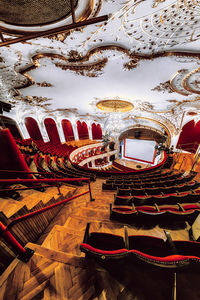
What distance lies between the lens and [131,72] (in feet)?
9.37

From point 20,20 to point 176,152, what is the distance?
9.98 metres

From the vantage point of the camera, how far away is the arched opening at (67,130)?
11.4 meters

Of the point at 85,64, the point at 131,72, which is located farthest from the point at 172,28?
the point at 85,64

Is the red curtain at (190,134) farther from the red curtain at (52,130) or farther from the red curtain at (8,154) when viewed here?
the red curtain at (52,130)

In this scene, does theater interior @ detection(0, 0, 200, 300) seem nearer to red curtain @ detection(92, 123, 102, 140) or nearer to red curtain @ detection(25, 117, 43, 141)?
red curtain @ detection(25, 117, 43, 141)

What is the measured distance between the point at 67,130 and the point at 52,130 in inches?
62.0

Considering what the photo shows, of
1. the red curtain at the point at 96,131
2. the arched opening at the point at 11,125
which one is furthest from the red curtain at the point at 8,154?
the red curtain at the point at 96,131

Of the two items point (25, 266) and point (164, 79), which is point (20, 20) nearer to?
point (25, 266)

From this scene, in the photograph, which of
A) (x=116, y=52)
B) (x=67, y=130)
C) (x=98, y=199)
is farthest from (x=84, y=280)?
(x=67, y=130)

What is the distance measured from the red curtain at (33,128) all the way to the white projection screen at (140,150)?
33.6 feet

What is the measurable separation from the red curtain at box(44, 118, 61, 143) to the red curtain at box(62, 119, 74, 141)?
0.88 meters

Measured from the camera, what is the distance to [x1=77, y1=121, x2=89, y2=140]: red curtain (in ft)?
39.6

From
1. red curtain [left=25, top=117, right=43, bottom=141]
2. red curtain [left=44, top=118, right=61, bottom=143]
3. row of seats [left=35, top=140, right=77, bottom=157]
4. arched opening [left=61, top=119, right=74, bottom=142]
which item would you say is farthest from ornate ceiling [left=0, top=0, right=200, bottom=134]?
arched opening [left=61, top=119, right=74, bottom=142]

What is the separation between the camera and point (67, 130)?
11.7m
